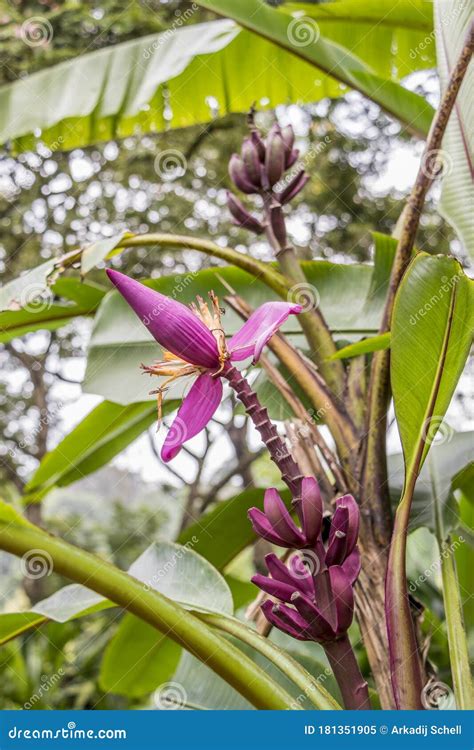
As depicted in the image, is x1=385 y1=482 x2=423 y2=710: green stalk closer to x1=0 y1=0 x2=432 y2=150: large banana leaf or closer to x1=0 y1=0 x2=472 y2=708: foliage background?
x1=0 y1=0 x2=432 y2=150: large banana leaf

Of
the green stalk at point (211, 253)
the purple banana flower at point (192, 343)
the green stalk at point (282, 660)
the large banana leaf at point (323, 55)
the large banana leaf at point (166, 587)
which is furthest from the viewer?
the large banana leaf at point (323, 55)

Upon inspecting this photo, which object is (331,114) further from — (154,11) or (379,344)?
(379,344)

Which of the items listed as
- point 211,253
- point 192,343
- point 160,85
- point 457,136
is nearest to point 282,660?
point 192,343

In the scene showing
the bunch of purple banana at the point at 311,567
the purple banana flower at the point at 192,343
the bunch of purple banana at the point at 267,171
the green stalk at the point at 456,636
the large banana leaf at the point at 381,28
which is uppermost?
the large banana leaf at the point at 381,28

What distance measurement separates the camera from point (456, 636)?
62cm

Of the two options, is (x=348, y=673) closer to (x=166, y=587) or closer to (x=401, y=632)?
(x=401, y=632)

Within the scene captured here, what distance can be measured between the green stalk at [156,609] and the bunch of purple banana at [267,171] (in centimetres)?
42

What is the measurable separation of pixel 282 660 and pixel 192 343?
0.90 feet

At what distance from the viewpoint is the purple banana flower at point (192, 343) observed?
468 millimetres

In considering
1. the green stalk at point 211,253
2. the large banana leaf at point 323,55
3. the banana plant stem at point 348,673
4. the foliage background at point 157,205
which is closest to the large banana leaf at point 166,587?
the banana plant stem at point 348,673

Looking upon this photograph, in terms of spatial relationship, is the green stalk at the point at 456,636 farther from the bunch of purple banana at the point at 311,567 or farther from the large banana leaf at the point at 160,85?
the large banana leaf at the point at 160,85

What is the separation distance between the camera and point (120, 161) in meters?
3.54

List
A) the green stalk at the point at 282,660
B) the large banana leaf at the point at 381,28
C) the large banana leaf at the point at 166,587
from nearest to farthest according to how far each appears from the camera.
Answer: the green stalk at the point at 282,660
the large banana leaf at the point at 166,587
the large banana leaf at the point at 381,28

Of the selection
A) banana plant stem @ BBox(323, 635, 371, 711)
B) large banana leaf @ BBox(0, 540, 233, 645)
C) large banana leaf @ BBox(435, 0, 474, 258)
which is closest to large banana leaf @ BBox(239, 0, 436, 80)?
large banana leaf @ BBox(435, 0, 474, 258)
